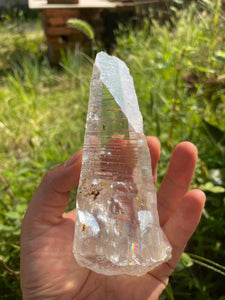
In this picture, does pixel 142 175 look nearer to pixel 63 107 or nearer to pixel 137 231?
pixel 137 231

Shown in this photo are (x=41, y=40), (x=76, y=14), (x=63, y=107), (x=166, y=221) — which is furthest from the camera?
(x=41, y=40)

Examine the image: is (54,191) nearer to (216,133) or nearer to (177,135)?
(216,133)

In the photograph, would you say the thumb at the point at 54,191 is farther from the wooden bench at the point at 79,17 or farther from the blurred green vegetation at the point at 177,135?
the wooden bench at the point at 79,17

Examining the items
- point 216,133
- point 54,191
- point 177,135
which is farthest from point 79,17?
point 54,191

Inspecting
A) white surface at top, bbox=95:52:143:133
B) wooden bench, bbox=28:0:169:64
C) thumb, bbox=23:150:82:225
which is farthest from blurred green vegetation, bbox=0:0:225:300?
wooden bench, bbox=28:0:169:64

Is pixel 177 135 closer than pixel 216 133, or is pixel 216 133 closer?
pixel 216 133

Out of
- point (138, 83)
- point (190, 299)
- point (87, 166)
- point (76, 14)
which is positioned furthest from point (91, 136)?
point (76, 14)

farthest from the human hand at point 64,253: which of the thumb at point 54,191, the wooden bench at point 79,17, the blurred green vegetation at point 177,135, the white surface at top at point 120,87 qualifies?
the wooden bench at point 79,17
